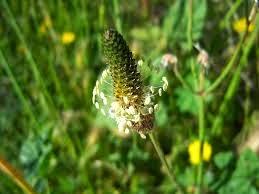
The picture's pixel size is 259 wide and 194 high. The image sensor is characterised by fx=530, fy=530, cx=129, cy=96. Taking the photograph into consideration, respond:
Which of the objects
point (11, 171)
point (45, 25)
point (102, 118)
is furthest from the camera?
point (45, 25)

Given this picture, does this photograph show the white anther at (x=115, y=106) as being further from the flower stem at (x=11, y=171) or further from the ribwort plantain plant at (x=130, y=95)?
the flower stem at (x=11, y=171)

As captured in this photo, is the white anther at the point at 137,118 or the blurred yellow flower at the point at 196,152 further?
the blurred yellow flower at the point at 196,152

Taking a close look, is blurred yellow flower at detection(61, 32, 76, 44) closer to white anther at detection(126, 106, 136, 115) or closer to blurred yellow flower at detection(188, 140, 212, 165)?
blurred yellow flower at detection(188, 140, 212, 165)

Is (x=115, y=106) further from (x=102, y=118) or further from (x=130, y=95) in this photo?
(x=102, y=118)

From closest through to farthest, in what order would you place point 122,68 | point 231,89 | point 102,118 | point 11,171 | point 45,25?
1. point 122,68
2. point 11,171
3. point 231,89
4. point 102,118
5. point 45,25

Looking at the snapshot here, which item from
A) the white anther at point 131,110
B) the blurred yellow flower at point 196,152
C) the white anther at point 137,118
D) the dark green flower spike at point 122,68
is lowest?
the white anther at point 137,118

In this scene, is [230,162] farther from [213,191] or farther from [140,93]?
[140,93]

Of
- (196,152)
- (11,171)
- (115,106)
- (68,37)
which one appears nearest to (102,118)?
(196,152)

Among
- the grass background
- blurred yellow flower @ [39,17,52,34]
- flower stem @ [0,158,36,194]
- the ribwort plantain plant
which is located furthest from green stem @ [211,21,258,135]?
blurred yellow flower @ [39,17,52,34]

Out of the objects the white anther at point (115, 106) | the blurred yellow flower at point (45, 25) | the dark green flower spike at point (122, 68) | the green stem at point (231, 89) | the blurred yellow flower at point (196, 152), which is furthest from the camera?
the blurred yellow flower at point (45, 25)

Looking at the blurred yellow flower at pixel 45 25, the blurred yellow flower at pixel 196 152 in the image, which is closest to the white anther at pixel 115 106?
the blurred yellow flower at pixel 196 152
